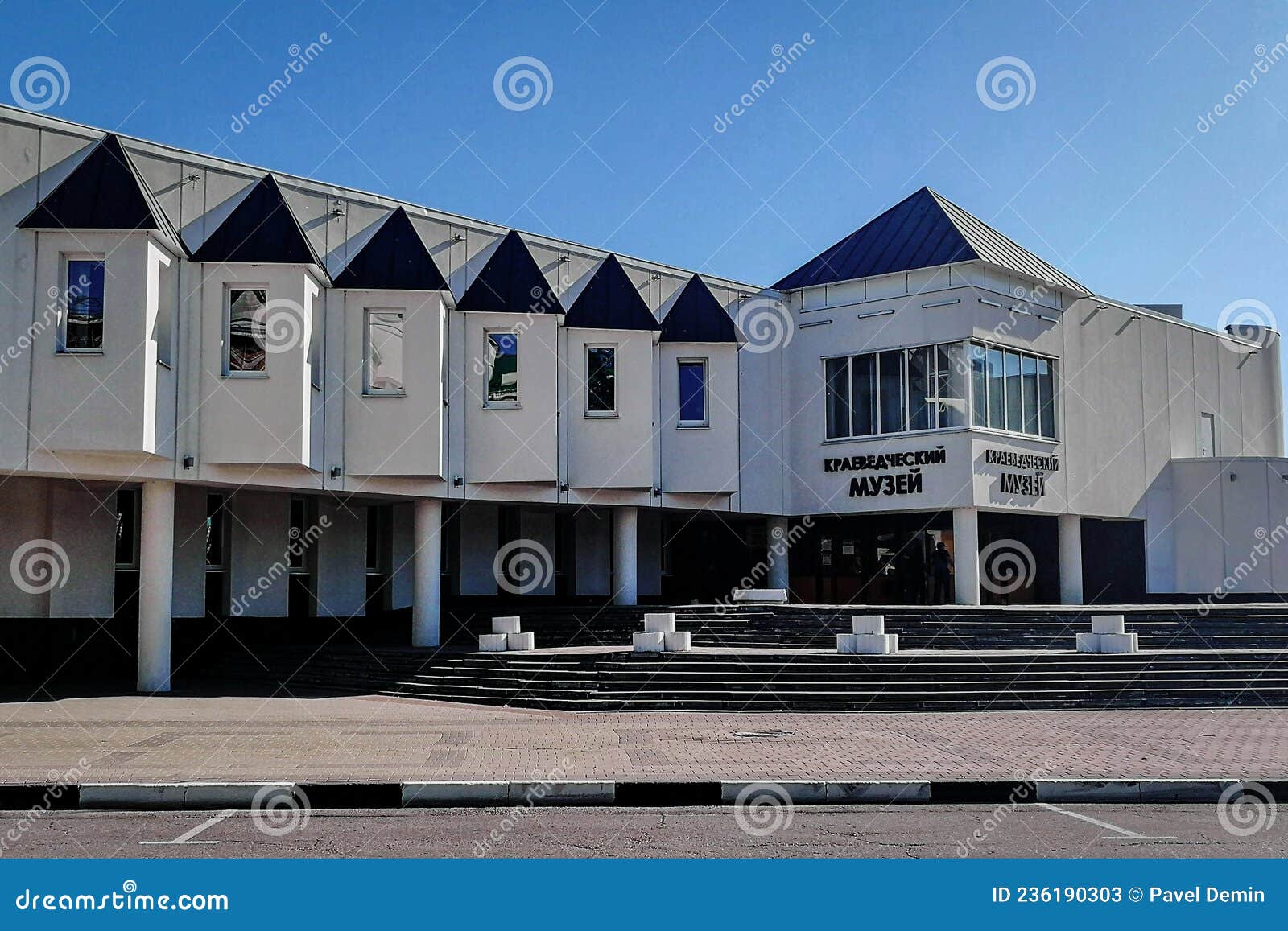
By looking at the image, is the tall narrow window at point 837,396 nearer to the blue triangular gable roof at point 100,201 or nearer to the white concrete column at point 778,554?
the white concrete column at point 778,554

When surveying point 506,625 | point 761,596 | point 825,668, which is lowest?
point 825,668

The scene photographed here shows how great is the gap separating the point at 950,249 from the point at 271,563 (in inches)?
683

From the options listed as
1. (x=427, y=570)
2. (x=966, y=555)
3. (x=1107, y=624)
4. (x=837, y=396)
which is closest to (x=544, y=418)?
(x=427, y=570)

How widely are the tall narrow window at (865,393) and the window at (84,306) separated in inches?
704

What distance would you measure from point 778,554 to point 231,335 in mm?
16080

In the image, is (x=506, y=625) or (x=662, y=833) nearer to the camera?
(x=662, y=833)

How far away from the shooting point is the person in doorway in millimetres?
29109

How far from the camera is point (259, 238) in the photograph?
72.4 ft

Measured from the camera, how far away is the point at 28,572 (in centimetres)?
2316

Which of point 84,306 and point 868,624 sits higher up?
point 84,306

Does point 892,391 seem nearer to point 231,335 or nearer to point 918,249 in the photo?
point 918,249

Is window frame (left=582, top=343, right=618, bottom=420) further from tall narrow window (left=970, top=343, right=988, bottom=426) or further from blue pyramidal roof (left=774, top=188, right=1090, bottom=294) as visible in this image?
tall narrow window (left=970, top=343, right=988, bottom=426)

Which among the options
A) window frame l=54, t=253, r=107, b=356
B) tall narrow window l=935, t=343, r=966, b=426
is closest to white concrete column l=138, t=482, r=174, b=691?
window frame l=54, t=253, r=107, b=356

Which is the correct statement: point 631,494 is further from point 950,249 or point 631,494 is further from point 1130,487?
point 1130,487
